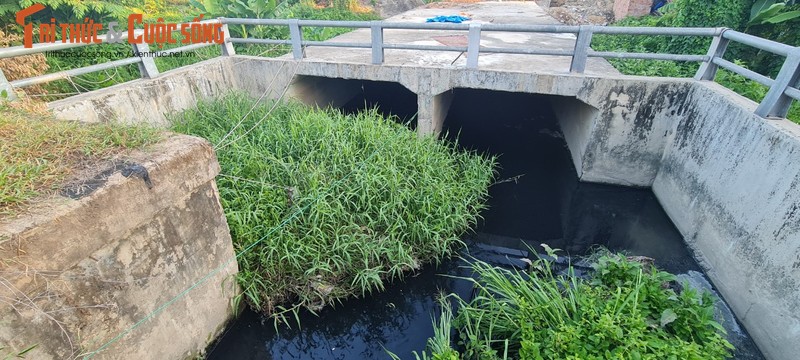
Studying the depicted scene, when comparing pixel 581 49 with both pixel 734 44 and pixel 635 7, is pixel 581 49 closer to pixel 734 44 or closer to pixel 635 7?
pixel 734 44

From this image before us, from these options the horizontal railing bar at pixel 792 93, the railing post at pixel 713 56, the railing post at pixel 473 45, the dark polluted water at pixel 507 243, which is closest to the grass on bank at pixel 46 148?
the dark polluted water at pixel 507 243

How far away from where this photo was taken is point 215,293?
11.8 feet

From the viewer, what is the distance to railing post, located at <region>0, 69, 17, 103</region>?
3.70 meters

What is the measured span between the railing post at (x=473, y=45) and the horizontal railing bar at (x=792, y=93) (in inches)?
137

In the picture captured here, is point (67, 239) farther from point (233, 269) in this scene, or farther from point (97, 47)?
point (97, 47)

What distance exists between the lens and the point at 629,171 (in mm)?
6160

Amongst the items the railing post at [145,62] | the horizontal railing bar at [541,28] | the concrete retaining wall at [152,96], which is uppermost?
the horizontal railing bar at [541,28]

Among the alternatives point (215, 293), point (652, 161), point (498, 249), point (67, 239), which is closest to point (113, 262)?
point (67, 239)

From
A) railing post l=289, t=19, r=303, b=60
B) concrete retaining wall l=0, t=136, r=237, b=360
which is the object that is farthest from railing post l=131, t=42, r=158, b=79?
concrete retaining wall l=0, t=136, r=237, b=360

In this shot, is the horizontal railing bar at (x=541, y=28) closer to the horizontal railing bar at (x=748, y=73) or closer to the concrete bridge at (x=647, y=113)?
the concrete bridge at (x=647, y=113)

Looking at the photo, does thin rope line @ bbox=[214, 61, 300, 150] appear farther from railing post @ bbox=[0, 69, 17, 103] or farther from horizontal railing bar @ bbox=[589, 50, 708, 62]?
horizontal railing bar @ bbox=[589, 50, 708, 62]

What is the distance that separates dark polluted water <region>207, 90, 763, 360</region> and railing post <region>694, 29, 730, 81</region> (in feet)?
6.34

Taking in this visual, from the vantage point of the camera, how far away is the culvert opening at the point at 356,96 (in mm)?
7506

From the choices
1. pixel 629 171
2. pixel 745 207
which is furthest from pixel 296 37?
pixel 745 207
